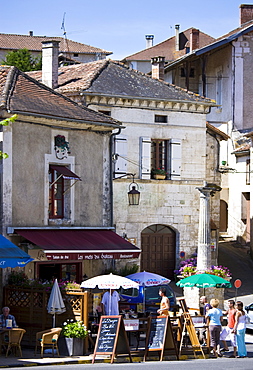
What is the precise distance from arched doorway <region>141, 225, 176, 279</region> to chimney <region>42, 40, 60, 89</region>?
6709 mm

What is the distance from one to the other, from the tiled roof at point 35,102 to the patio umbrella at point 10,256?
426 centimetres

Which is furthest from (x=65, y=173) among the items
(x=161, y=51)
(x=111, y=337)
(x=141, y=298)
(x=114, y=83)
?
(x=161, y=51)

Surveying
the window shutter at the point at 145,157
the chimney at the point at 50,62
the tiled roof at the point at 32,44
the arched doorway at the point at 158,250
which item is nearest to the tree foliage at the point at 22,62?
the chimney at the point at 50,62

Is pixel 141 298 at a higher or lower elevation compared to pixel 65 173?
lower

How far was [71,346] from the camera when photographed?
18.2 m

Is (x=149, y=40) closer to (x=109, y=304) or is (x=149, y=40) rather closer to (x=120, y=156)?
(x=120, y=156)

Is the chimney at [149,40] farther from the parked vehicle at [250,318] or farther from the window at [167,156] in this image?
the parked vehicle at [250,318]

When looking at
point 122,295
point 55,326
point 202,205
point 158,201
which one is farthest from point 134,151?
point 55,326

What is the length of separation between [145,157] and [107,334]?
14.2 metres

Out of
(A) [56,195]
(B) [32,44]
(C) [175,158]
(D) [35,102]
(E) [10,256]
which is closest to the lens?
(E) [10,256]

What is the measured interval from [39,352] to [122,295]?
495cm

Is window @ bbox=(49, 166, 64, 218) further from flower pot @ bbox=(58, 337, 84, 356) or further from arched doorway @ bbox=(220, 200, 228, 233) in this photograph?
arched doorway @ bbox=(220, 200, 228, 233)

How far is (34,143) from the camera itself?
905 inches

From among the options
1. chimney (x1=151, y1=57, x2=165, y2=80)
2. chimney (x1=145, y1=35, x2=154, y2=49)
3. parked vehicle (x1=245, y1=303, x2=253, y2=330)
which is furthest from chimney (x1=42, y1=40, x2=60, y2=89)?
chimney (x1=145, y1=35, x2=154, y2=49)
